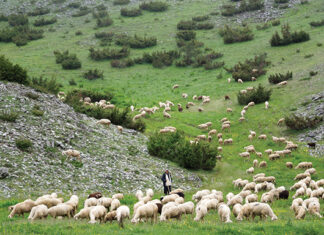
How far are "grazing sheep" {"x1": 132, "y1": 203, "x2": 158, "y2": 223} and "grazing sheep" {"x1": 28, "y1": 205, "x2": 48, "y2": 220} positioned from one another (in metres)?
3.38

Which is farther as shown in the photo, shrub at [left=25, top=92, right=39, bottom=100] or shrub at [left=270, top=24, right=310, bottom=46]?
shrub at [left=270, top=24, right=310, bottom=46]

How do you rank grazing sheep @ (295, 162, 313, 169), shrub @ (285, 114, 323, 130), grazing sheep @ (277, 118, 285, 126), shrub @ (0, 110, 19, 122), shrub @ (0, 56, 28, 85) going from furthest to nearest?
grazing sheep @ (277, 118, 285, 126) < shrub @ (285, 114, 323, 130) < shrub @ (0, 56, 28, 85) < grazing sheep @ (295, 162, 313, 169) < shrub @ (0, 110, 19, 122)

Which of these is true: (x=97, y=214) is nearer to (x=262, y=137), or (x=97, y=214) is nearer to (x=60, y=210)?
(x=60, y=210)

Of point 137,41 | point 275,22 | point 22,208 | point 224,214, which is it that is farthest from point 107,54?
point 224,214

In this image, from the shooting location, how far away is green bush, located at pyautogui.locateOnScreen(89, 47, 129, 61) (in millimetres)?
61812

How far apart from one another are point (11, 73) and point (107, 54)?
31.7 meters

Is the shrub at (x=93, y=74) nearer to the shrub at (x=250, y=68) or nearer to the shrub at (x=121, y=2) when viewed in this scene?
the shrub at (x=250, y=68)

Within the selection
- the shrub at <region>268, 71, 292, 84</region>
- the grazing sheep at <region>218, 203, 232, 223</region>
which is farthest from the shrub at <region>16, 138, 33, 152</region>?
the shrub at <region>268, 71, 292, 84</region>

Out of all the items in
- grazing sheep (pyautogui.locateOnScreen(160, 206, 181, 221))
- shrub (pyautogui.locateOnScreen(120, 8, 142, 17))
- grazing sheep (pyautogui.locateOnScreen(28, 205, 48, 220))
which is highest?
grazing sheep (pyautogui.locateOnScreen(28, 205, 48, 220))

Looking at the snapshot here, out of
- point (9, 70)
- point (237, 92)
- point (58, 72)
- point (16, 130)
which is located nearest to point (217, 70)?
point (237, 92)

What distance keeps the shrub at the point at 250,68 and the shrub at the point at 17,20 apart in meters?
47.1

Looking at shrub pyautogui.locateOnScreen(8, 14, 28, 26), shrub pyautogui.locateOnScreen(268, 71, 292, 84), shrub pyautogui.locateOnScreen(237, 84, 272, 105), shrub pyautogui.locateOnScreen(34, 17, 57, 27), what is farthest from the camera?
shrub pyautogui.locateOnScreen(34, 17, 57, 27)

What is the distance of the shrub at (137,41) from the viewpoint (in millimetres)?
66875

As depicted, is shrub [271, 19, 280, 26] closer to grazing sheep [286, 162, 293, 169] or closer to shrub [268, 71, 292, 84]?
shrub [268, 71, 292, 84]
